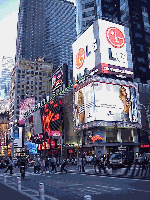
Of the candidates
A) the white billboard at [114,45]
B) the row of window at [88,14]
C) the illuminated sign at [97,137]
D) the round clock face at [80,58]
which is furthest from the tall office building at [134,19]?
the illuminated sign at [97,137]

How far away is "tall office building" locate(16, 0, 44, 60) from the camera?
588 ft

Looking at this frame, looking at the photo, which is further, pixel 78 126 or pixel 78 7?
pixel 78 7

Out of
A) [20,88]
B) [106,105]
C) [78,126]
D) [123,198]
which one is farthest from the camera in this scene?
[20,88]

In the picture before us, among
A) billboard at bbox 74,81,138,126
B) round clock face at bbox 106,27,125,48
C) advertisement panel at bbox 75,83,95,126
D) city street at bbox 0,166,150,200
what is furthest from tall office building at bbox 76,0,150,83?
Answer: city street at bbox 0,166,150,200

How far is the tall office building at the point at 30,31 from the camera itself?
588 ft

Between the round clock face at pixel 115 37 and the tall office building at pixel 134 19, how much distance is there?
28.0 ft

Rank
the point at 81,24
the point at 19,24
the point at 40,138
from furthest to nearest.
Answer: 1. the point at 19,24
2. the point at 81,24
3. the point at 40,138

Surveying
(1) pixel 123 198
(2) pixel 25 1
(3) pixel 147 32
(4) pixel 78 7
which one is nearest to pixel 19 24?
(2) pixel 25 1

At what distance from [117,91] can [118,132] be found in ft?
32.5

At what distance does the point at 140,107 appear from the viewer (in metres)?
59.3

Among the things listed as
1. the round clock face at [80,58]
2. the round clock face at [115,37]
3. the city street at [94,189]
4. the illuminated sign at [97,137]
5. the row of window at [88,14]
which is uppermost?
the row of window at [88,14]

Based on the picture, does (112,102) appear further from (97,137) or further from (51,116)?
(51,116)

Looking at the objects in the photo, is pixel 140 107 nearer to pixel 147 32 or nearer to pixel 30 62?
pixel 147 32

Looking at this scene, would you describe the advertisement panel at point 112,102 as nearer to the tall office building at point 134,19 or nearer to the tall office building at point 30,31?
the tall office building at point 134,19
